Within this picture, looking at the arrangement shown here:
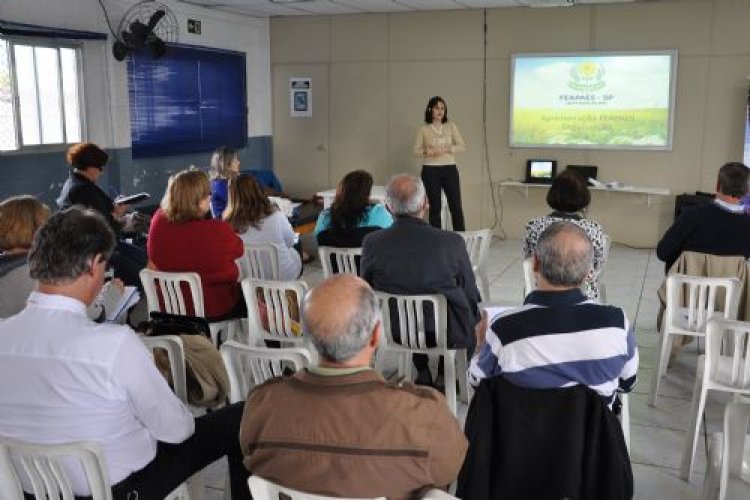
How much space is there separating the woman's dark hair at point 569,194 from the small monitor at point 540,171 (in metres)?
4.35

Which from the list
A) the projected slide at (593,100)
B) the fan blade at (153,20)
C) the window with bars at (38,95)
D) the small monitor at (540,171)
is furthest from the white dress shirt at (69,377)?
the projected slide at (593,100)

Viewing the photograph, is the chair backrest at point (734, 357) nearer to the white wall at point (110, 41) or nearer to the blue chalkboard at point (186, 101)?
the white wall at point (110, 41)

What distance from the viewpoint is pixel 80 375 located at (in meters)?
1.84

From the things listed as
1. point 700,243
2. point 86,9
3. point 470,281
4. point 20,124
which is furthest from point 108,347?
point 86,9

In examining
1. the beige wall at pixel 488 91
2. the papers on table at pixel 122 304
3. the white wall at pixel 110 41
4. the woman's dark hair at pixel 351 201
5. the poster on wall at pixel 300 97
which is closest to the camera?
the papers on table at pixel 122 304

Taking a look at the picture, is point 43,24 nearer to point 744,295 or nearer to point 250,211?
point 250,211

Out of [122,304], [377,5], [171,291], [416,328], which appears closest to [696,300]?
[416,328]

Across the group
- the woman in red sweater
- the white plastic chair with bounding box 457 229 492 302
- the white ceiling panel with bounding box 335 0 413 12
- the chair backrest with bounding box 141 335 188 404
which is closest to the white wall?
the white ceiling panel with bounding box 335 0 413 12

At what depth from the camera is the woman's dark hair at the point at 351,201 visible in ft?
13.5

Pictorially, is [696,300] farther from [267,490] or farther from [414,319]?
[267,490]

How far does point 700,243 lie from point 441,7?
4.96 meters

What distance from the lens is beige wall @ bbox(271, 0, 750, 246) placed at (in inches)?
290

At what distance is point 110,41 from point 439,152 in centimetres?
336

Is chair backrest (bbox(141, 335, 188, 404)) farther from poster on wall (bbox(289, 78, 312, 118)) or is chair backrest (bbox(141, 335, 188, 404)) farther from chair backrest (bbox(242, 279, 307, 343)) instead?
poster on wall (bbox(289, 78, 312, 118))
